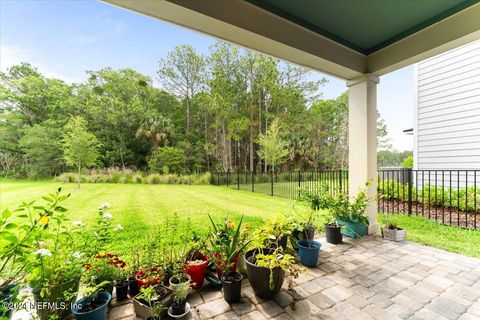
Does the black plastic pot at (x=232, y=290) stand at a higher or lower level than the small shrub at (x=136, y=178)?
lower

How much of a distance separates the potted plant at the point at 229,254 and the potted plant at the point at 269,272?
0.13 meters

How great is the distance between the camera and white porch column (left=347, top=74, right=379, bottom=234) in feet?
9.66

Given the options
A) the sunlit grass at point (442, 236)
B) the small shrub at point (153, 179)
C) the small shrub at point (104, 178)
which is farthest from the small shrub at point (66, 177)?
the sunlit grass at point (442, 236)

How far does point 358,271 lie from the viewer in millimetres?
2018

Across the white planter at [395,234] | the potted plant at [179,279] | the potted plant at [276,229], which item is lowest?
the white planter at [395,234]

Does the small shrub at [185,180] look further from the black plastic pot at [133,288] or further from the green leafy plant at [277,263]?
the green leafy plant at [277,263]

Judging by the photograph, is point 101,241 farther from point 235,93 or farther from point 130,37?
point 235,93

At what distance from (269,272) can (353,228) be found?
2.01 metres

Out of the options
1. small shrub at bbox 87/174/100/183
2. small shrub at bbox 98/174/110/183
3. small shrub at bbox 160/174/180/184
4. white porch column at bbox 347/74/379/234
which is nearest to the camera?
white porch column at bbox 347/74/379/234

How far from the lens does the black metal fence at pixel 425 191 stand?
3.82 metres

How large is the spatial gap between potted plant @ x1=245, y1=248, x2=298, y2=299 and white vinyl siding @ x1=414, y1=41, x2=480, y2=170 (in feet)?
17.2

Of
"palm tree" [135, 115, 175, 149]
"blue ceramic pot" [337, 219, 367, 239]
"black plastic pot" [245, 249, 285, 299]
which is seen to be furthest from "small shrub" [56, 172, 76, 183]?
"palm tree" [135, 115, 175, 149]

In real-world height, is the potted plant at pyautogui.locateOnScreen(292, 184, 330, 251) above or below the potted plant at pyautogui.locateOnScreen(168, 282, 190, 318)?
above

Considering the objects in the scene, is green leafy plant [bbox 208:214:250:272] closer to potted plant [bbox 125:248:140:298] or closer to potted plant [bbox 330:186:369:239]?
potted plant [bbox 125:248:140:298]
